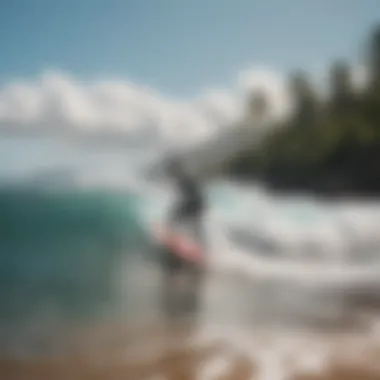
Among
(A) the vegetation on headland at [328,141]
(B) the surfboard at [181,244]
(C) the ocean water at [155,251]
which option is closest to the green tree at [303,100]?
(A) the vegetation on headland at [328,141]

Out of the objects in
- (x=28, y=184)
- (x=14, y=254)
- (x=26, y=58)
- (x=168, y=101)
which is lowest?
(x=14, y=254)

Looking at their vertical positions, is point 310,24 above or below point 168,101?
above

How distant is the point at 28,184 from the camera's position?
4.10 feet

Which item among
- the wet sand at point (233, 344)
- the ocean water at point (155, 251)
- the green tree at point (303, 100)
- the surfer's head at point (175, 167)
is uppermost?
the green tree at point (303, 100)

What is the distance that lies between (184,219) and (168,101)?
9.4 inches

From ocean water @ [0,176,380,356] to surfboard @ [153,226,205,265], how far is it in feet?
0.07

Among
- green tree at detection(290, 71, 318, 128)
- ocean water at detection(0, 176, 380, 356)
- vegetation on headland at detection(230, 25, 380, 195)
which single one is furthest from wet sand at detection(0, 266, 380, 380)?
green tree at detection(290, 71, 318, 128)

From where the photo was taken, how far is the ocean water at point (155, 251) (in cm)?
123

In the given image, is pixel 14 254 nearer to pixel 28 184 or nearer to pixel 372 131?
pixel 28 184

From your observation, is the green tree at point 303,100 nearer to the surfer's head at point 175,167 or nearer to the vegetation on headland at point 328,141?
the vegetation on headland at point 328,141

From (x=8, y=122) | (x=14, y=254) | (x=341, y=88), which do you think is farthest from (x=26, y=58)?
(x=341, y=88)

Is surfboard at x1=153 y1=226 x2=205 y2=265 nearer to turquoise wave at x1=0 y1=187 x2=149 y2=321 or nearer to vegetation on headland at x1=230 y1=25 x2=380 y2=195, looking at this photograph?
turquoise wave at x1=0 y1=187 x2=149 y2=321

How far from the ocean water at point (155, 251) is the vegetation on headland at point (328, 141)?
0.04 metres

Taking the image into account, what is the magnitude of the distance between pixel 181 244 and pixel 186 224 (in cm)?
4
